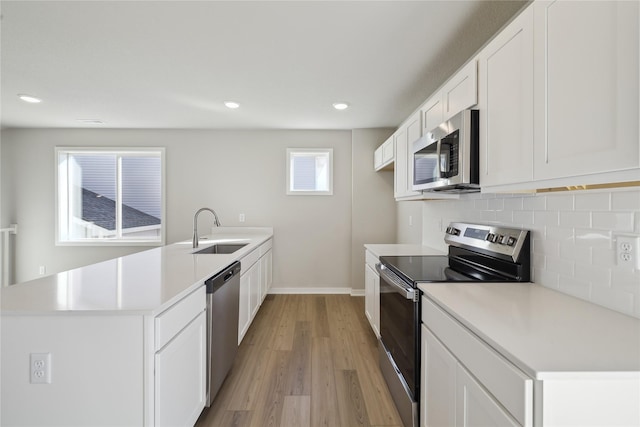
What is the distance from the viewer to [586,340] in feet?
2.88

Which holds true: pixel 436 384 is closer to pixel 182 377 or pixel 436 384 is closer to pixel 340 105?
pixel 182 377

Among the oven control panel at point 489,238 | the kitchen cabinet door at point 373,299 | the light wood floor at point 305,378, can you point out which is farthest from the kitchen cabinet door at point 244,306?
the oven control panel at point 489,238

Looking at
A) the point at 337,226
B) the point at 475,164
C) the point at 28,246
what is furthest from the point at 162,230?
the point at 475,164

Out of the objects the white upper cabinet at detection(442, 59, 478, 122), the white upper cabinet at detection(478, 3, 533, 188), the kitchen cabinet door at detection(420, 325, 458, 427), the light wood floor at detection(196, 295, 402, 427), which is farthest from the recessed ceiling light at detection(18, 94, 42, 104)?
the kitchen cabinet door at detection(420, 325, 458, 427)

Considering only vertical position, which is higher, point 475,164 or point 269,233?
point 475,164

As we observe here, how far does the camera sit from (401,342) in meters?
1.75

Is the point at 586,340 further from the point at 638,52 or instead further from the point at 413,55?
the point at 413,55

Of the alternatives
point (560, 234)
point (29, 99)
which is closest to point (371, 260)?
point (560, 234)

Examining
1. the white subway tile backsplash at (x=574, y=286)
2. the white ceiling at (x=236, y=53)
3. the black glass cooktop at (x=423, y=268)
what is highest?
the white ceiling at (x=236, y=53)

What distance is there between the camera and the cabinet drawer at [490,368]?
2.51ft

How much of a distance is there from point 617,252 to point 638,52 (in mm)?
711

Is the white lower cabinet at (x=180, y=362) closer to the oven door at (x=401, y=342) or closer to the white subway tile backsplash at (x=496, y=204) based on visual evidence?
the oven door at (x=401, y=342)

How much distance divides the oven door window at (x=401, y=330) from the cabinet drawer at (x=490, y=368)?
247mm

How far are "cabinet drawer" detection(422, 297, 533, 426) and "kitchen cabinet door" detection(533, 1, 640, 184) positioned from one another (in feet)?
2.04
